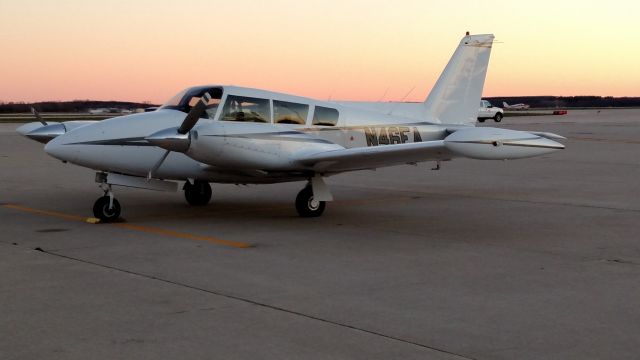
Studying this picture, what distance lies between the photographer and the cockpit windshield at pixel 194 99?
12133 millimetres

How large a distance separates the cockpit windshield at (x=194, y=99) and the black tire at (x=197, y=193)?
2.09 m

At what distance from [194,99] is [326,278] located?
525 centimetres

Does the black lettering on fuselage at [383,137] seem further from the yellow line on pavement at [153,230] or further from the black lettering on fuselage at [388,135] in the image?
the yellow line on pavement at [153,230]

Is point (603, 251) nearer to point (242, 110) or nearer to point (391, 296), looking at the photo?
point (391, 296)

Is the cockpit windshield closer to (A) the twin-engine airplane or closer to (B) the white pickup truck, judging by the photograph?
(A) the twin-engine airplane

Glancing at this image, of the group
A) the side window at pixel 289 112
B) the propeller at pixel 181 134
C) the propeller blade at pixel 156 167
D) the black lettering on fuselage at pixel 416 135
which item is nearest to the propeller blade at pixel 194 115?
the propeller at pixel 181 134

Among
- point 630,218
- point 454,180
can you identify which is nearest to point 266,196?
point 454,180

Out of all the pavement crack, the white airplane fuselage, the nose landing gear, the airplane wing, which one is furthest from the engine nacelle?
the nose landing gear

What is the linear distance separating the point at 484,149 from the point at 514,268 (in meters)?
2.14

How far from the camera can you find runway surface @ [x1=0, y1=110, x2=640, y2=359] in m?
5.87

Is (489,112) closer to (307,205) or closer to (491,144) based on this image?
(307,205)

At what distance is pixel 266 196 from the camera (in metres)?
15.9

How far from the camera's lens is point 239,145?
11.9 m

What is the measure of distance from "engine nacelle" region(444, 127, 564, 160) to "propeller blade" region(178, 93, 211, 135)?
11.4 ft
